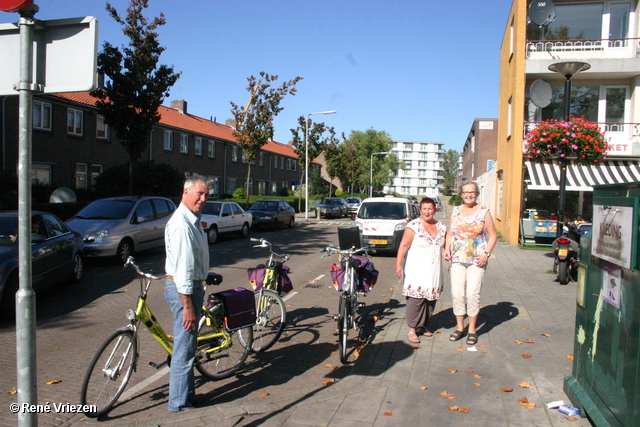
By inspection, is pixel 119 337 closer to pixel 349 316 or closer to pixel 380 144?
pixel 349 316

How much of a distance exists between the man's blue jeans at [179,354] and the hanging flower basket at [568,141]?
10.4 meters

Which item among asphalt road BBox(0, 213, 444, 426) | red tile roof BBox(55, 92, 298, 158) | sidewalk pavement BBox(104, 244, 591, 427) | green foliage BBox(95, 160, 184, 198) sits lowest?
asphalt road BBox(0, 213, 444, 426)

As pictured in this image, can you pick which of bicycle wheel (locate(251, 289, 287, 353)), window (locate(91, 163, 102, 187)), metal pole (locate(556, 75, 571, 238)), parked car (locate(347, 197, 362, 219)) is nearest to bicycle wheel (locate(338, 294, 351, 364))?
bicycle wheel (locate(251, 289, 287, 353))

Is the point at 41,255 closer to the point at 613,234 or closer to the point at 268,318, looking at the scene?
the point at 268,318

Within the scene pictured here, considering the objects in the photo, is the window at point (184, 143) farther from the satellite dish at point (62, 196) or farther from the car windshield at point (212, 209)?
the car windshield at point (212, 209)

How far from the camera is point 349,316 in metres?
5.61

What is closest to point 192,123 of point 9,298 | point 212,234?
point 212,234

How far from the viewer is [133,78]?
19.7 m

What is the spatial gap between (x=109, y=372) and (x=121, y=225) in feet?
29.9

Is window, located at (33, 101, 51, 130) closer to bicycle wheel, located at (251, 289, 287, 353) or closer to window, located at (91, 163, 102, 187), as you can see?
window, located at (91, 163, 102, 187)

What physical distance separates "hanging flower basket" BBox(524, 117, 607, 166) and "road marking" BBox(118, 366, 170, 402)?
10181 millimetres

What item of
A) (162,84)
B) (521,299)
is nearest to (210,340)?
(521,299)

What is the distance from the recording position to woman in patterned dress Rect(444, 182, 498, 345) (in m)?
5.72

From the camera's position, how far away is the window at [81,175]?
26.3m
